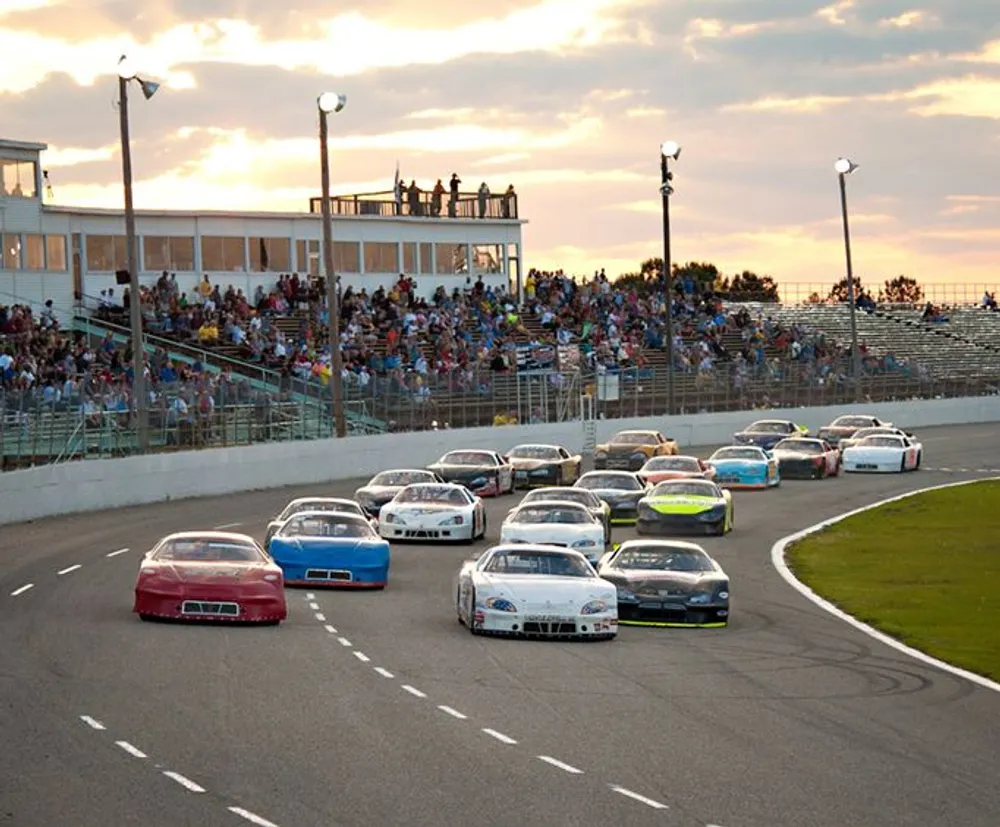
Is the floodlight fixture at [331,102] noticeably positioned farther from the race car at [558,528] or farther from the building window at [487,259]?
the building window at [487,259]

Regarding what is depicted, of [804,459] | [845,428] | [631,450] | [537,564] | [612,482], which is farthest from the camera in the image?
[845,428]

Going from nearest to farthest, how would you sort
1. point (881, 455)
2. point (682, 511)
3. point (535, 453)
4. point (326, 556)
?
point (326, 556) → point (682, 511) → point (535, 453) → point (881, 455)

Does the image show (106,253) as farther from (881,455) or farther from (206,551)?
(206,551)

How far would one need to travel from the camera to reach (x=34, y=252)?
222ft

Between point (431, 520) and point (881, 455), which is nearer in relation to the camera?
point (431, 520)

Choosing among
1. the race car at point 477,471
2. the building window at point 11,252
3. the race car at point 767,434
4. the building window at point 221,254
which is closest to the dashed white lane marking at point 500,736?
the race car at point 477,471

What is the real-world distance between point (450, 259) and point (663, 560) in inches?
2270

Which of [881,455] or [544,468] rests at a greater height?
[544,468]

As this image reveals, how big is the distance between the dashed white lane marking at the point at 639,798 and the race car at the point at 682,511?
2342 cm

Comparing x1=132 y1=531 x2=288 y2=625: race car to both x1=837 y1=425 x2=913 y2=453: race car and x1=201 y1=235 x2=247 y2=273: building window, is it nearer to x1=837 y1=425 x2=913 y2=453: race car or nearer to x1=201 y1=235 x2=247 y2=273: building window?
x1=837 y1=425 x2=913 y2=453: race car

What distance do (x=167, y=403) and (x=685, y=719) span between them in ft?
97.7

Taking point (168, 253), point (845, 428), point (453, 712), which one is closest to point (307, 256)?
point (168, 253)

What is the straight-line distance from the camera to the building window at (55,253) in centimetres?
6806


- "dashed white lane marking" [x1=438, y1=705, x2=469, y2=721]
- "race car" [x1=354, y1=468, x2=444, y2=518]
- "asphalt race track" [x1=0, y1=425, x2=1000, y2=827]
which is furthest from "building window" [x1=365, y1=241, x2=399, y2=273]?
"dashed white lane marking" [x1=438, y1=705, x2=469, y2=721]
